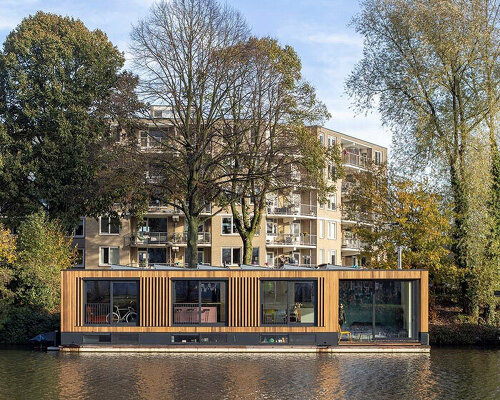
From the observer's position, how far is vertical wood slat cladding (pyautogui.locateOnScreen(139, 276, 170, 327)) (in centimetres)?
3394

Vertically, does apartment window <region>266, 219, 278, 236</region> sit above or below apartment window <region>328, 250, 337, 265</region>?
above

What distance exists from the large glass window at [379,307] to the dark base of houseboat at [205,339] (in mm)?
1128

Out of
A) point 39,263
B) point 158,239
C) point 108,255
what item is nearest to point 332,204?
point 158,239

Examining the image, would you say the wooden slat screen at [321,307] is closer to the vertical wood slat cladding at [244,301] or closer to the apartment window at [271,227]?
the vertical wood slat cladding at [244,301]

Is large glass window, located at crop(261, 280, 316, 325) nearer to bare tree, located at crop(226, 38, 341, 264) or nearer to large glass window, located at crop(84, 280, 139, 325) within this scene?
large glass window, located at crop(84, 280, 139, 325)

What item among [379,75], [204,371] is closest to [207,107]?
[379,75]

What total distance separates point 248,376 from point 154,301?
27.6 feet

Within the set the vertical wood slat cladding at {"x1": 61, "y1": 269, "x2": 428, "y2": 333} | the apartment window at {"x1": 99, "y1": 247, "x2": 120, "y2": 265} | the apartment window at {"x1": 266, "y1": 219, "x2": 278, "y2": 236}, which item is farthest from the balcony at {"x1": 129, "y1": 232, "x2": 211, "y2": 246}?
the vertical wood slat cladding at {"x1": 61, "y1": 269, "x2": 428, "y2": 333}

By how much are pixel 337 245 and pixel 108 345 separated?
43.8m

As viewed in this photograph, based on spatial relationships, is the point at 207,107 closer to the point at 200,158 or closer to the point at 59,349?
the point at 200,158

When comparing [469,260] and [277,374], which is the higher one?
[469,260]

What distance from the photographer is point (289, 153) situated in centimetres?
4434

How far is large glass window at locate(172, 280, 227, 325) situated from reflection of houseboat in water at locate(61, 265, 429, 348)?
4 cm

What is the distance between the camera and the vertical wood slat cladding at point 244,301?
34.0m
